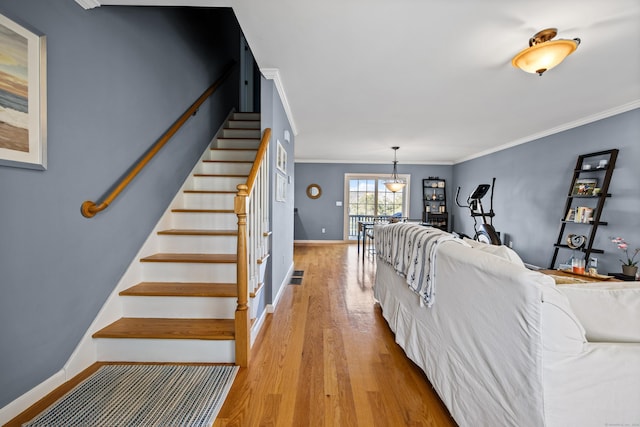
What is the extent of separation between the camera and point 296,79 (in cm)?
267

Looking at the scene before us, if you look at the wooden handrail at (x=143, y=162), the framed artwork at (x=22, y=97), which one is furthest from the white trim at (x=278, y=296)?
the framed artwork at (x=22, y=97)

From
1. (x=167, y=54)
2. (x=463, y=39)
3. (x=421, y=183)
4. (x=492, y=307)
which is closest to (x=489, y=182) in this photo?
(x=421, y=183)

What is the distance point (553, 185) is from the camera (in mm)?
4301

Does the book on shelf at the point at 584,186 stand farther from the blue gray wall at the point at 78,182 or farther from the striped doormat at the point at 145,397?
the blue gray wall at the point at 78,182

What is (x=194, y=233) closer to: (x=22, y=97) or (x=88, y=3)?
(x=22, y=97)

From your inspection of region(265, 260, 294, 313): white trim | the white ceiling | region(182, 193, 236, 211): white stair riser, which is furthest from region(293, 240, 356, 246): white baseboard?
region(182, 193, 236, 211): white stair riser

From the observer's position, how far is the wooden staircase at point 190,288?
171cm

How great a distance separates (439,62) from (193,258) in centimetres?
274

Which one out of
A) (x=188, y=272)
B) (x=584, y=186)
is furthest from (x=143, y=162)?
(x=584, y=186)

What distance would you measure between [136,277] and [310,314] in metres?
1.53

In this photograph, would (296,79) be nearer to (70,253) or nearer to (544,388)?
(70,253)

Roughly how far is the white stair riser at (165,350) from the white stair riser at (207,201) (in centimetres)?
140

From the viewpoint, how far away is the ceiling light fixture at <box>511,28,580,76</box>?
177 cm

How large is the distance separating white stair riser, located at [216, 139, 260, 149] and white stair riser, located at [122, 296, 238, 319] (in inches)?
86.8
